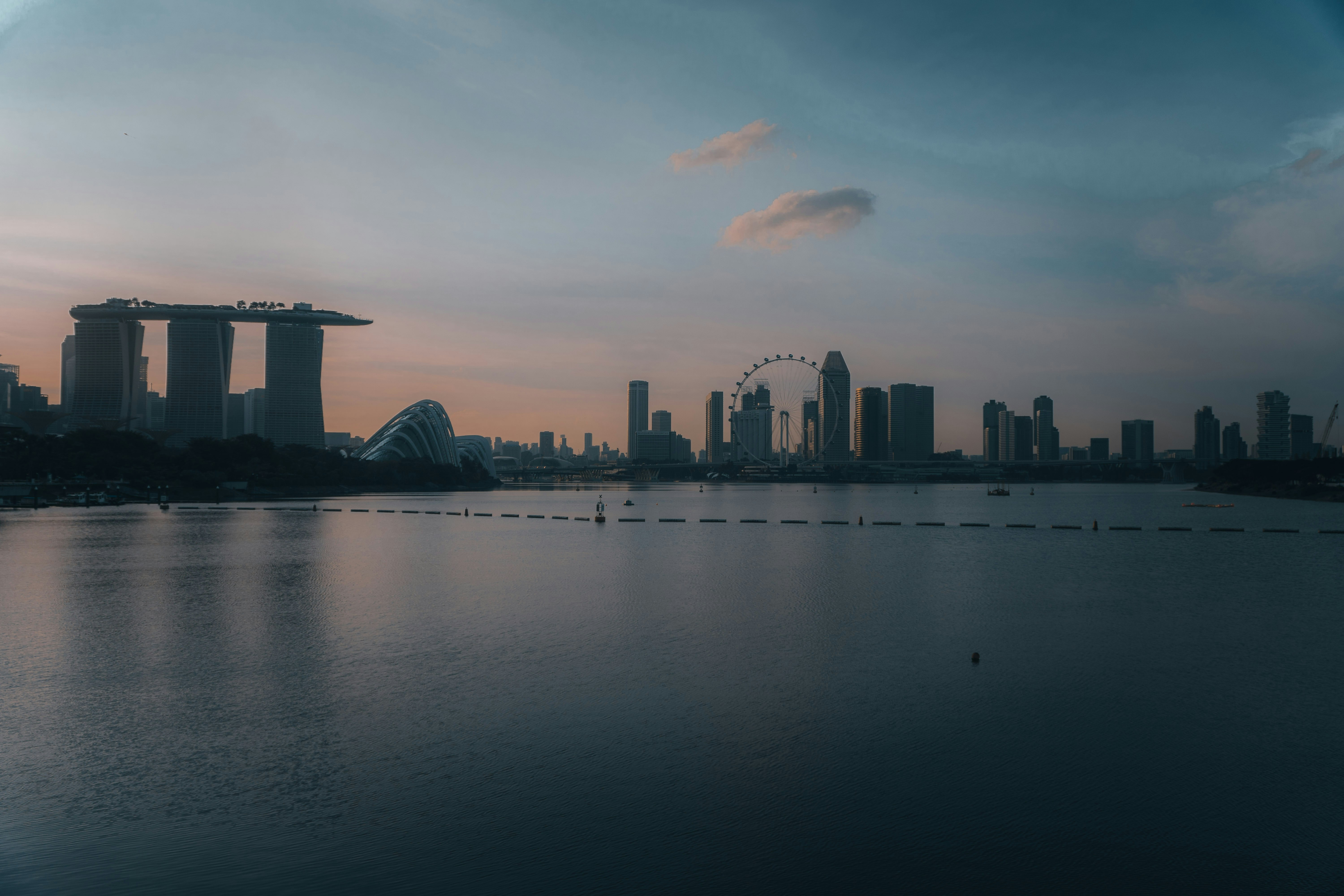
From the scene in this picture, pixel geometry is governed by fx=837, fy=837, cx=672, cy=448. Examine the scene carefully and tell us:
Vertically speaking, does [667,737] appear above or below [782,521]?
above

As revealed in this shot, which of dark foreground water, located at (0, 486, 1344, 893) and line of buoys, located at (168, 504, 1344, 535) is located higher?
dark foreground water, located at (0, 486, 1344, 893)

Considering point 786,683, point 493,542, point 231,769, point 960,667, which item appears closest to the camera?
point 231,769

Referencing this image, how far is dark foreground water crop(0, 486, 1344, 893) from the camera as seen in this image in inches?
376

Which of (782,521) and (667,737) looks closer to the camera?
(667,737)

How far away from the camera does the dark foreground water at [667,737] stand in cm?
955

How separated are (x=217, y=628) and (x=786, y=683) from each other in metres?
16.1

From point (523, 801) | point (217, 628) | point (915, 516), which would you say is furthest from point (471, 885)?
point (915, 516)

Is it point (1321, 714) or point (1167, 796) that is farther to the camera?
point (1321, 714)

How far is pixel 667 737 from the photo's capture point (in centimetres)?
1383

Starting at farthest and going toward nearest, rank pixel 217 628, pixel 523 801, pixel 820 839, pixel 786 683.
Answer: pixel 217 628, pixel 786 683, pixel 523 801, pixel 820 839

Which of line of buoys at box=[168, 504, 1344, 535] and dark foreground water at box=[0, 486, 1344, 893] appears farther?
line of buoys at box=[168, 504, 1344, 535]

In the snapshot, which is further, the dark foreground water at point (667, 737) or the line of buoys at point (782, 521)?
the line of buoys at point (782, 521)

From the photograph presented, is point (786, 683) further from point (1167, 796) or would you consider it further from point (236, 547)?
point (236, 547)

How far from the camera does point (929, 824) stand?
10531 mm
